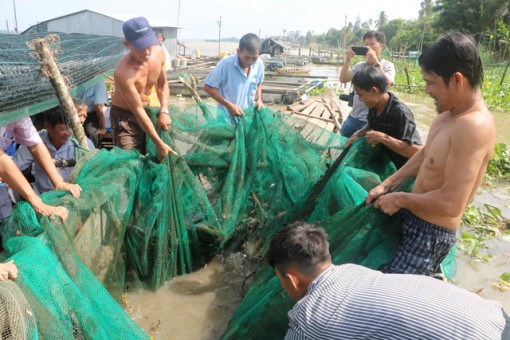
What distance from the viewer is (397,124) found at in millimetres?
2859

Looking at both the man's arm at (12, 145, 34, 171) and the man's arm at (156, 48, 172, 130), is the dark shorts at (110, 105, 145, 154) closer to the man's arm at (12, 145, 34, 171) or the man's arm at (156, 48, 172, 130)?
the man's arm at (156, 48, 172, 130)

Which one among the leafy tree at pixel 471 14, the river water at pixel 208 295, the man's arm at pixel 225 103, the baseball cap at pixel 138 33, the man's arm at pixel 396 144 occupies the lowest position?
the river water at pixel 208 295

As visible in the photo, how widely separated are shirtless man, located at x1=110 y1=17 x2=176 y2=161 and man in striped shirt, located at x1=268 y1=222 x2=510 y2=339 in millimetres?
1805

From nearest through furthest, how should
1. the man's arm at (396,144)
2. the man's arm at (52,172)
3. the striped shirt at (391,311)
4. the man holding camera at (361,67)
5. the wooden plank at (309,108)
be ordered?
the striped shirt at (391,311) < the man's arm at (52,172) < the man's arm at (396,144) < the man holding camera at (361,67) < the wooden plank at (309,108)

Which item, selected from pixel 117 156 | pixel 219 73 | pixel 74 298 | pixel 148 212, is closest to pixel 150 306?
pixel 148 212

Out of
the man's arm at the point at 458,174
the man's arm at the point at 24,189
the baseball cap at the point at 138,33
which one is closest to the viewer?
the man's arm at the point at 458,174

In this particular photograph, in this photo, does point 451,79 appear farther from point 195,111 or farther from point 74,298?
point 195,111

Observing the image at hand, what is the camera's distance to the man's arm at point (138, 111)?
A: 2.93m

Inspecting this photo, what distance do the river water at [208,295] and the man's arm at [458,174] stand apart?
5.84 ft

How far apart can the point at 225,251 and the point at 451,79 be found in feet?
8.29

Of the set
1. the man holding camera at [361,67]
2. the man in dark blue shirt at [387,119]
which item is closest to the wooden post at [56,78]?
the man in dark blue shirt at [387,119]

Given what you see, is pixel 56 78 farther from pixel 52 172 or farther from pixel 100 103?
pixel 100 103

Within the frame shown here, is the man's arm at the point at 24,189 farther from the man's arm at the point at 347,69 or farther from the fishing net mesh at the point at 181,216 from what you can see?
the man's arm at the point at 347,69

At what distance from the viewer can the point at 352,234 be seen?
88.5 inches
